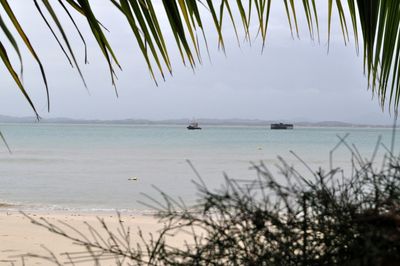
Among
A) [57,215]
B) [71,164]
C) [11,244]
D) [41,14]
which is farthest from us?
[71,164]

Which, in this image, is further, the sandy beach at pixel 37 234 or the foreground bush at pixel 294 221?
the sandy beach at pixel 37 234

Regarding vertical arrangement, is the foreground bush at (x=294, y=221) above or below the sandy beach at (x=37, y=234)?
above

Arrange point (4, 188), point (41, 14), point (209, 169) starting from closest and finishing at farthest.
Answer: point (41, 14) → point (4, 188) → point (209, 169)

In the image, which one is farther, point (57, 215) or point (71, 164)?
point (71, 164)

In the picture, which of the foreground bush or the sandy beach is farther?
the sandy beach

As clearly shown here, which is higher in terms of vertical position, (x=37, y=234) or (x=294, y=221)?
(x=294, y=221)

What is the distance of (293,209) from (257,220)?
0.07m

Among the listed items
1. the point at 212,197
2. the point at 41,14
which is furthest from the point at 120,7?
the point at 212,197

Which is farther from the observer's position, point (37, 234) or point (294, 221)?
point (37, 234)

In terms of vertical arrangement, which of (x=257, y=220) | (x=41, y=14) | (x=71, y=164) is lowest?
(x=71, y=164)

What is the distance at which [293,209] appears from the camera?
3.18ft

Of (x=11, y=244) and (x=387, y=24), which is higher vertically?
(x=387, y=24)

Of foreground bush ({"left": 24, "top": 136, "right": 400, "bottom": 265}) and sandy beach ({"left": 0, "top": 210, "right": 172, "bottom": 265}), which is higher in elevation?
foreground bush ({"left": 24, "top": 136, "right": 400, "bottom": 265})

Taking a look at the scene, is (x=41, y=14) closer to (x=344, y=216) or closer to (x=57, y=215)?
(x=344, y=216)
